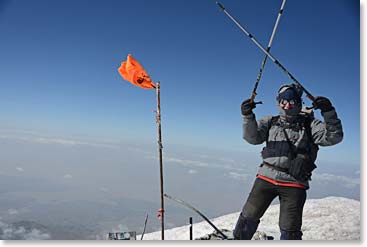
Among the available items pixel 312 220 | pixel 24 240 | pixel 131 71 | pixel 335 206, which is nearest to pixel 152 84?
pixel 131 71

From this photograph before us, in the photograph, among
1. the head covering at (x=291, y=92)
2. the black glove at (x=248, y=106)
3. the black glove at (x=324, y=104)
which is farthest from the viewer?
the head covering at (x=291, y=92)

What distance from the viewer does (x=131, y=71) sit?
2805 millimetres

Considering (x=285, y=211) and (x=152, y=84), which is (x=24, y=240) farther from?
(x=285, y=211)

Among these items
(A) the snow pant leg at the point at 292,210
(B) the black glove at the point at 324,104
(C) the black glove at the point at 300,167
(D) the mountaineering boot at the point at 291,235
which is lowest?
(D) the mountaineering boot at the point at 291,235

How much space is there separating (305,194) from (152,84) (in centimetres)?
162

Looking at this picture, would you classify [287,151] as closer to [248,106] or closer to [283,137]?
[283,137]

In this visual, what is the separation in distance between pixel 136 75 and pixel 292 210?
5.75 ft

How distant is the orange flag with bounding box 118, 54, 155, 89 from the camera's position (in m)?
2.80

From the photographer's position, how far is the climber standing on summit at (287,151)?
90.6 inches

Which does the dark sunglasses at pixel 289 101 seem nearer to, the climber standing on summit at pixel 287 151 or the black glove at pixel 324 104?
the climber standing on summit at pixel 287 151

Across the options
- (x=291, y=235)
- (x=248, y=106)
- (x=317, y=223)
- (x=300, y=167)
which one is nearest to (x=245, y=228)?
(x=291, y=235)

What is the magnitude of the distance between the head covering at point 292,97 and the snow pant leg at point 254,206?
596mm

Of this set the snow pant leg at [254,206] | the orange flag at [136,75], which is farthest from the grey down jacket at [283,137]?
the orange flag at [136,75]

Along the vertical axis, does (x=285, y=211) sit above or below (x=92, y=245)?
above
